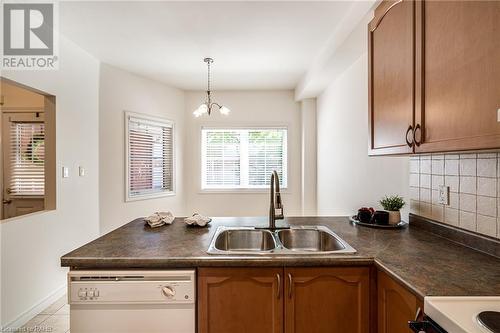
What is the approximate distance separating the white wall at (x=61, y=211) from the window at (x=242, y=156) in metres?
1.91

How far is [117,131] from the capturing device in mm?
3650

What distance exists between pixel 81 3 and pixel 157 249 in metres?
2.06

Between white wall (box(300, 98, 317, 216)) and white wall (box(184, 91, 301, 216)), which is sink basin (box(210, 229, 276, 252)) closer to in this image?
white wall (box(300, 98, 317, 216))

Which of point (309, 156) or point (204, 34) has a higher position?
point (204, 34)

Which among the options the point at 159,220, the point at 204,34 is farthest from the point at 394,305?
the point at 204,34

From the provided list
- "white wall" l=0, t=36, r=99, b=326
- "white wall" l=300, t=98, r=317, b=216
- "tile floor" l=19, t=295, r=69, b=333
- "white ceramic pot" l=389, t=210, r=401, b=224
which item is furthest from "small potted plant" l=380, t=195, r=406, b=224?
"white wall" l=0, t=36, r=99, b=326

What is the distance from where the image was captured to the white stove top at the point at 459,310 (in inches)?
29.6

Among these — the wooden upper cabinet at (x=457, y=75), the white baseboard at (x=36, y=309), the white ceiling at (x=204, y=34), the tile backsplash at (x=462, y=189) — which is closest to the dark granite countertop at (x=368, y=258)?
the tile backsplash at (x=462, y=189)

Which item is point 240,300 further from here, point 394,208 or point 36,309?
point 36,309

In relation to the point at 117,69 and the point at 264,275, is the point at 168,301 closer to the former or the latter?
the point at 264,275

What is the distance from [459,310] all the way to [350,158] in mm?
2287

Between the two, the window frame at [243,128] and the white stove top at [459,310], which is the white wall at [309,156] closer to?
the window frame at [243,128]

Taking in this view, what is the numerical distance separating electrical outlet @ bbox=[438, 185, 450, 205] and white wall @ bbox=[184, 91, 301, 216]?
10.4ft

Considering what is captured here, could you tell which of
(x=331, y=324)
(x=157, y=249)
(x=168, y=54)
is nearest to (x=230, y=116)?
(x=168, y=54)
